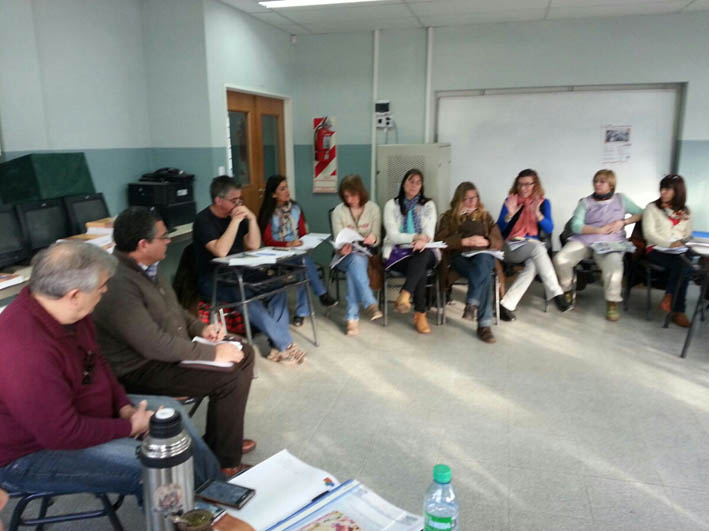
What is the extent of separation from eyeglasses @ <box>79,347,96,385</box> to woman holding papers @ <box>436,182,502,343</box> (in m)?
2.93

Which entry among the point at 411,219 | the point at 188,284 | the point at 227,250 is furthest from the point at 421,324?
the point at 188,284

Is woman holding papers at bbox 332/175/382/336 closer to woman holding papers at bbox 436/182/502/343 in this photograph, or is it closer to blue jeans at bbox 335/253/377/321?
blue jeans at bbox 335/253/377/321

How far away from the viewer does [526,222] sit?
183 inches

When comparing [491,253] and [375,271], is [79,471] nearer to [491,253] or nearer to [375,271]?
[375,271]

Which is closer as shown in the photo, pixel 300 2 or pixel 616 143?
pixel 300 2

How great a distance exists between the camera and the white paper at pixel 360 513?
1.21 m

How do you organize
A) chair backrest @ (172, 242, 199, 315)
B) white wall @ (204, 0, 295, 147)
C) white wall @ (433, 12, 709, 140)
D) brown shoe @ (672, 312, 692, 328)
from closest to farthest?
chair backrest @ (172, 242, 199, 315) → brown shoe @ (672, 312, 692, 328) → white wall @ (204, 0, 295, 147) → white wall @ (433, 12, 709, 140)

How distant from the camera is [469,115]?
5914 millimetres

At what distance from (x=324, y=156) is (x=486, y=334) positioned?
3.08 meters

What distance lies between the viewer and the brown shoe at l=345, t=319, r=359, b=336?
13.9 feet

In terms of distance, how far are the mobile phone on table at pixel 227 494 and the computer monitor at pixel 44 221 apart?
8.27ft

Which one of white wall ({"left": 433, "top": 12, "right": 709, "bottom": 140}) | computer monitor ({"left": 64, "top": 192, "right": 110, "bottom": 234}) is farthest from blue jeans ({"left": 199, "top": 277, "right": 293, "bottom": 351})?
white wall ({"left": 433, "top": 12, "right": 709, "bottom": 140})

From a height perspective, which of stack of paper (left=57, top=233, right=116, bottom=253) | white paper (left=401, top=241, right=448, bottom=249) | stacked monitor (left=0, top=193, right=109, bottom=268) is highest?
stacked monitor (left=0, top=193, right=109, bottom=268)

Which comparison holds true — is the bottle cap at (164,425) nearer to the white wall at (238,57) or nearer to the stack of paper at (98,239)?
the stack of paper at (98,239)
